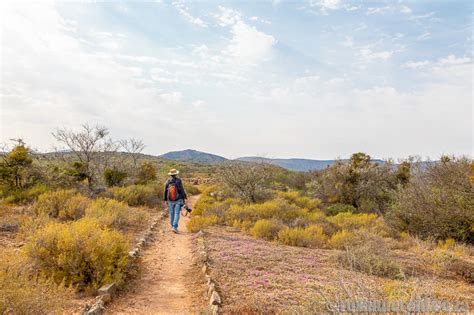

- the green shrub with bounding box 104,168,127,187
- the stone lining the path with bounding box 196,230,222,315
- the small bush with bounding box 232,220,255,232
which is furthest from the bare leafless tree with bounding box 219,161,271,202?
the stone lining the path with bounding box 196,230,222,315

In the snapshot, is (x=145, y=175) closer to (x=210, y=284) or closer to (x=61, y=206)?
(x=61, y=206)

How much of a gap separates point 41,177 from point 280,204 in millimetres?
12231

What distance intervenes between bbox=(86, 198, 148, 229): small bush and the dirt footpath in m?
2.07

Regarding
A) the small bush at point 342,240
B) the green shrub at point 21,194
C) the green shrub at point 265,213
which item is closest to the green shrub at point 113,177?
the green shrub at point 21,194

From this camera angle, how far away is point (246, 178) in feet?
61.6

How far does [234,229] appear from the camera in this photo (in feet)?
42.9

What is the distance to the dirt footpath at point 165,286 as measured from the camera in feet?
18.3

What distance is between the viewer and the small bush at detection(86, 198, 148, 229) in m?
10.9

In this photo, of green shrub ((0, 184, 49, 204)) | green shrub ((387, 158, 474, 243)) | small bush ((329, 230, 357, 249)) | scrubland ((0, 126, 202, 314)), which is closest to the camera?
scrubland ((0, 126, 202, 314))

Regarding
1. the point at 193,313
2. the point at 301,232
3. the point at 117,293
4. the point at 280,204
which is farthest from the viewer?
the point at 280,204

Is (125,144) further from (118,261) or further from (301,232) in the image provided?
(118,261)

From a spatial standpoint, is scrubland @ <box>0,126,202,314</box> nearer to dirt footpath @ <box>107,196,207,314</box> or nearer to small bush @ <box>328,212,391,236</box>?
dirt footpath @ <box>107,196,207,314</box>

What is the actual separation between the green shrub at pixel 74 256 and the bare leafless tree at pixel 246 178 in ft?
40.8

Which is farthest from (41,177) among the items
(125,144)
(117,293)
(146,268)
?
(125,144)
